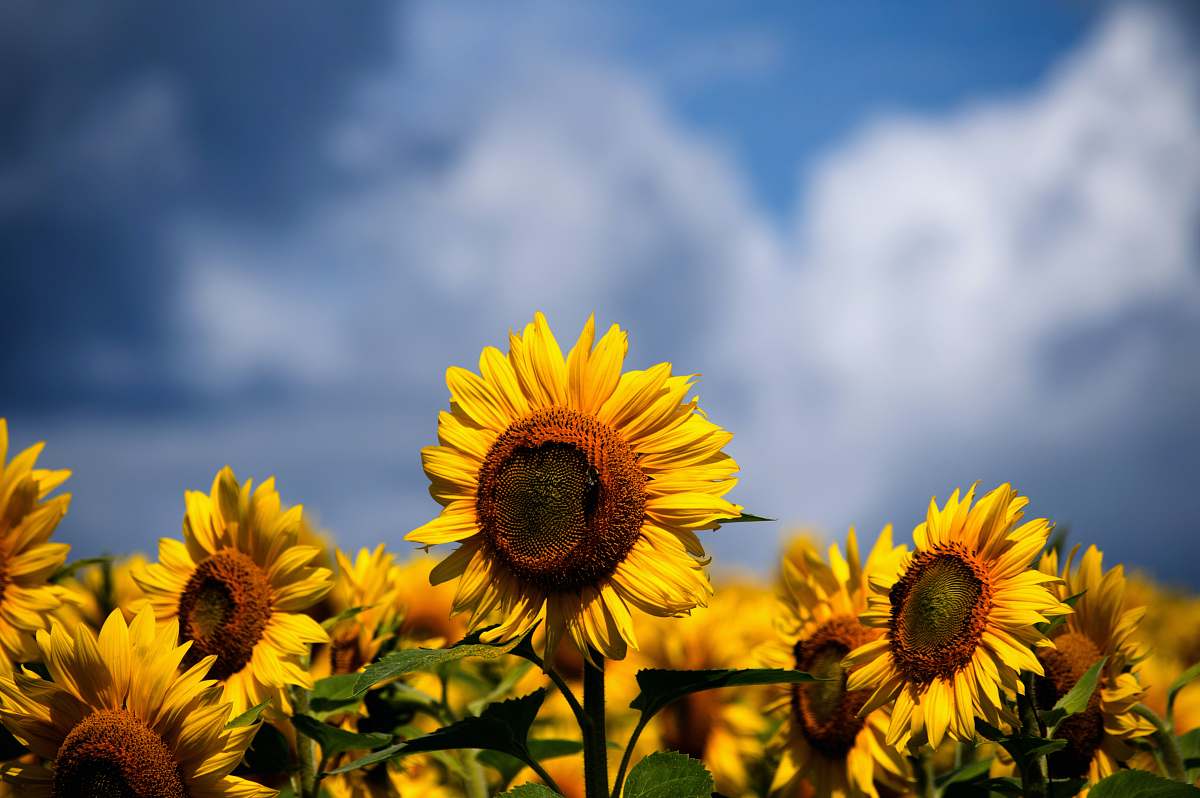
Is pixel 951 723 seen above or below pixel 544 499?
below

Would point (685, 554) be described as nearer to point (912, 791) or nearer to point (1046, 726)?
point (1046, 726)

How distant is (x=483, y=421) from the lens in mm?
2736

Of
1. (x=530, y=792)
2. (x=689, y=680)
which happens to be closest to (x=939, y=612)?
(x=689, y=680)

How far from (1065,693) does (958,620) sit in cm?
59

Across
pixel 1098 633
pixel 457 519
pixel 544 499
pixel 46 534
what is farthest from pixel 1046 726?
pixel 46 534

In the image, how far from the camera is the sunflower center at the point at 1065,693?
2.99 m

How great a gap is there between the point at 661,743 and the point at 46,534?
9.92 ft

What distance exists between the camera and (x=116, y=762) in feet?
8.22

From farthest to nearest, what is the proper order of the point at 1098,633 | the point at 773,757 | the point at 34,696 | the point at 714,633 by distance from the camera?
the point at 714,633 → the point at 773,757 → the point at 1098,633 → the point at 34,696

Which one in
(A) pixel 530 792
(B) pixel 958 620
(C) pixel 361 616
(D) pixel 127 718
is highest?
(C) pixel 361 616

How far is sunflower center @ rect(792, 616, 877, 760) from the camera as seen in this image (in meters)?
3.34

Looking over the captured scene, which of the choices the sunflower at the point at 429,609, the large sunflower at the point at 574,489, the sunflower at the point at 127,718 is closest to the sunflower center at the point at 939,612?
the large sunflower at the point at 574,489

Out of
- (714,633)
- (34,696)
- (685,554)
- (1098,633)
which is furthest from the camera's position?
(714,633)

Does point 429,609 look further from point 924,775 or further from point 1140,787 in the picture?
point 1140,787
